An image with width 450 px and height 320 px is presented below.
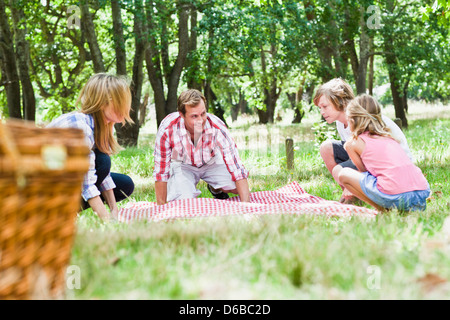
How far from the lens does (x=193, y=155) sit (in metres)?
5.18

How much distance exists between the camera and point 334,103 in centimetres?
482

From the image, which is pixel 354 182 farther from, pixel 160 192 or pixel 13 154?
pixel 13 154

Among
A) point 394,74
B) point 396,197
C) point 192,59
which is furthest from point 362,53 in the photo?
point 396,197

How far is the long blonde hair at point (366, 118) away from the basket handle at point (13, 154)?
3043 mm

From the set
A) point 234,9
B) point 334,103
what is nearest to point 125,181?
point 334,103

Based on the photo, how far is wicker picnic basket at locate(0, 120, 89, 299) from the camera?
161cm

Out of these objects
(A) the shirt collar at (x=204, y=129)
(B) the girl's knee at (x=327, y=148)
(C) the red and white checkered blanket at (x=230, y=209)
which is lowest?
(C) the red and white checkered blanket at (x=230, y=209)

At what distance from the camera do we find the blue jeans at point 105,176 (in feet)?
13.4

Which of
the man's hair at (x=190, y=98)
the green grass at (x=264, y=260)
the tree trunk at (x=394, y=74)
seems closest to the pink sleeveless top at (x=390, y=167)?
the green grass at (x=264, y=260)

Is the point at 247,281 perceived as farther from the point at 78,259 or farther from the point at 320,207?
the point at 320,207

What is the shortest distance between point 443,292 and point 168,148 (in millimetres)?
3572

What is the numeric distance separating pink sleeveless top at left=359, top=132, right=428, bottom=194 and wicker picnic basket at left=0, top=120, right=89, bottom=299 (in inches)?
110

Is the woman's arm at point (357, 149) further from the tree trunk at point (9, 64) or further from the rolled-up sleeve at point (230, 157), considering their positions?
the tree trunk at point (9, 64)

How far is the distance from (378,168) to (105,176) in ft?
7.72
